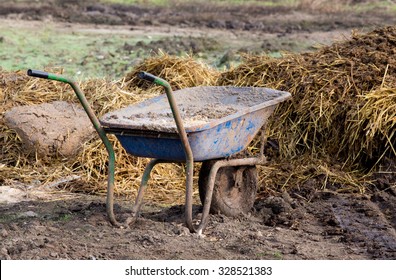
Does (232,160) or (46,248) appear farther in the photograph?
(232,160)

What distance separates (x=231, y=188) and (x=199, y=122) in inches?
26.4

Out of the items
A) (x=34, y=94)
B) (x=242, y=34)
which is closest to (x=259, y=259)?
(x=34, y=94)

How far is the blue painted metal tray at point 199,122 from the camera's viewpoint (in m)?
5.79

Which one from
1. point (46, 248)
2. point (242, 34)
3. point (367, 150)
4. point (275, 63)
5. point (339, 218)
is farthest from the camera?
point (242, 34)

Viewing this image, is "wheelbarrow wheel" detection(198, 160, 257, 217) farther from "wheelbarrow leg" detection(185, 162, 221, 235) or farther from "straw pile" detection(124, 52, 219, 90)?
"straw pile" detection(124, 52, 219, 90)

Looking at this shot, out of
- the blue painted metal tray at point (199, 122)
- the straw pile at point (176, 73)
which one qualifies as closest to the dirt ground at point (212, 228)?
the blue painted metal tray at point (199, 122)

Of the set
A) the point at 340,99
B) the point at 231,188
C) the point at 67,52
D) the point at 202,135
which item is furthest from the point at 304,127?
the point at 67,52

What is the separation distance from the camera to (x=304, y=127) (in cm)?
796

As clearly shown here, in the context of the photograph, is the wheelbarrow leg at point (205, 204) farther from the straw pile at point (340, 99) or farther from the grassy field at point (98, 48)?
the grassy field at point (98, 48)

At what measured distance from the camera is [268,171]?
7711mm

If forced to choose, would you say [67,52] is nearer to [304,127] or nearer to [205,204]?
[304,127]

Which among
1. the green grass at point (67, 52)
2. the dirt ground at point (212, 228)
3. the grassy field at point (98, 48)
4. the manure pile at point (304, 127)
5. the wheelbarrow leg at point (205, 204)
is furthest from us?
the grassy field at point (98, 48)

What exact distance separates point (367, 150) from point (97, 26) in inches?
381

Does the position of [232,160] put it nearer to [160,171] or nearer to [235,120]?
[235,120]
